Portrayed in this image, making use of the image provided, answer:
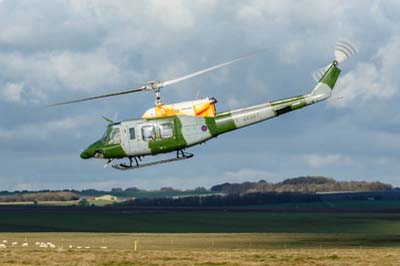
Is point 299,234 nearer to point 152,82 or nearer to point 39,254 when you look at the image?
point 39,254

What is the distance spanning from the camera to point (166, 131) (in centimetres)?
6025

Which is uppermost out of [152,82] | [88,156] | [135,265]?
[152,82]

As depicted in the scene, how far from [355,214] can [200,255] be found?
11949cm

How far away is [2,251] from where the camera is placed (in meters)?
82.8

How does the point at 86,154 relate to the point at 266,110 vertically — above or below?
below

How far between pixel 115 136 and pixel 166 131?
386 centimetres

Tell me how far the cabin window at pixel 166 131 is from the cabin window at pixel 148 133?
543mm

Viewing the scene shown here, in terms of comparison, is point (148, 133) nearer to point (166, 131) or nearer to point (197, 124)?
point (166, 131)

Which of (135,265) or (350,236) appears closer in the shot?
(135,265)

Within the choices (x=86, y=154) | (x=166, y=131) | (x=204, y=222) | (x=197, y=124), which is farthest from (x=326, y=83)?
(x=204, y=222)

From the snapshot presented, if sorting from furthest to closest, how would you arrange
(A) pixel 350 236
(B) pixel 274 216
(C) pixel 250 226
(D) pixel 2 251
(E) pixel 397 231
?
(B) pixel 274 216 → (C) pixel 250 226 → (E) pixel 397 231 → (A) pixel 350 236 → (D) pixel 2 251

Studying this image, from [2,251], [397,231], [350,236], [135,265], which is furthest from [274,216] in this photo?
[135,265]

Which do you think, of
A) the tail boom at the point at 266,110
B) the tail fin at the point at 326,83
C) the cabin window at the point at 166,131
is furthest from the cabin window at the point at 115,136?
the tail fin at the point at 326,83

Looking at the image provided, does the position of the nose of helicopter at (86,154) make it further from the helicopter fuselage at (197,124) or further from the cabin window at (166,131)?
the cabin window at (166,131)
